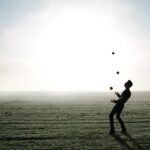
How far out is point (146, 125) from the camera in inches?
632

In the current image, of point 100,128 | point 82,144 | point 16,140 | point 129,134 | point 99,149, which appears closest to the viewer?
point 99,149

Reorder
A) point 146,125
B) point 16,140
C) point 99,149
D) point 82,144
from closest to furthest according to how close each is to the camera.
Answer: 1. point 99,149
2. point 82,144
3. point 16,140
4. point 146,125

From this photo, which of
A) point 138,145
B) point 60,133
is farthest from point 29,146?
point 138,145

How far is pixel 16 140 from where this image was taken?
39.9ft

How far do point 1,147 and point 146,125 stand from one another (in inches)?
313

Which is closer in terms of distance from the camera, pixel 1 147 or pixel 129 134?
pixel 1 147

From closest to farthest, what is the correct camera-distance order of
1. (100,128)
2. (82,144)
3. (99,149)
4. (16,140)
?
(99,149) < (82,144) < (16,140) < (100,128)

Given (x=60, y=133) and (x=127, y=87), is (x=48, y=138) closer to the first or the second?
(x=60, y=133)

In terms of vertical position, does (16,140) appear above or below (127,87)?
below

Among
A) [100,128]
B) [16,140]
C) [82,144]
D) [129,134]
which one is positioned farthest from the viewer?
[100,128]

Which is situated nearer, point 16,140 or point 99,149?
point 99,149

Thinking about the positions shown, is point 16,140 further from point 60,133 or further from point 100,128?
point 100,128

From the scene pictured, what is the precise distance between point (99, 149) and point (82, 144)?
0.97 metres

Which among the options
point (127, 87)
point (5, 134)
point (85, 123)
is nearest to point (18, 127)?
point (5, 134)
